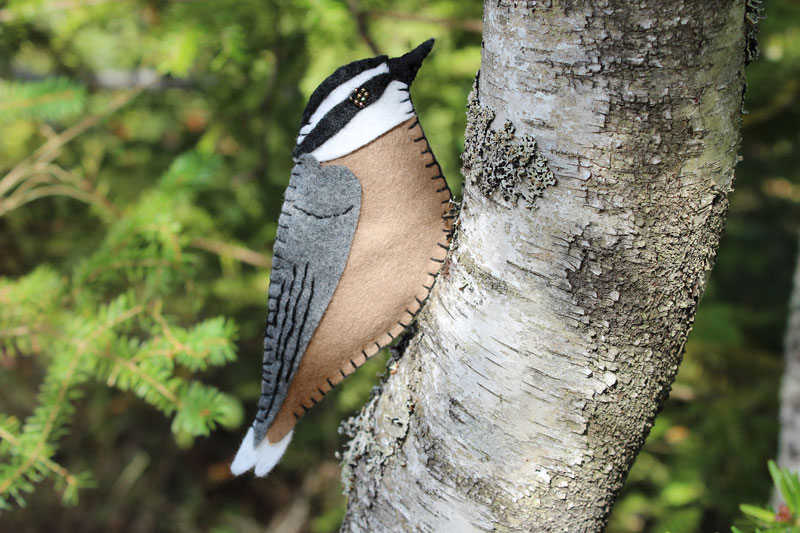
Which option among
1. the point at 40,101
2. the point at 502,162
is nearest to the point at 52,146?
the point at 40,101

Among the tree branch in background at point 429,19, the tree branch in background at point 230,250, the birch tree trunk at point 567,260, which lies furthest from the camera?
the tree branch in background at point 230,250

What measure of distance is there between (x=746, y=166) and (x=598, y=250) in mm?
1961

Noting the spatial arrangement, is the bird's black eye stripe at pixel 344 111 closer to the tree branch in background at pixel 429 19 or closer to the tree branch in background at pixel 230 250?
the tree branch in background at pixel 429 19

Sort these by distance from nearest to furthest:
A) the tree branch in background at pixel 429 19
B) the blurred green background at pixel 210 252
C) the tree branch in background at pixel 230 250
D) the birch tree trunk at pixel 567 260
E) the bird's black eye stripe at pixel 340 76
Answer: the birch tree trunk at pixel 567 260 → the bird's black eye stripe at pixel 340 76 → the blurred green background at pixel 210 252 → the tree branch in background at pixel 429 19 → the tree branch in background at pixel 230 250

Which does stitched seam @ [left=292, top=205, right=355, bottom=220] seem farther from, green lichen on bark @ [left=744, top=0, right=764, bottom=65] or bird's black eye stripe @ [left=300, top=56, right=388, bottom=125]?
green lichen on bark @ [left=744, top=0, right=764, bottom=65]

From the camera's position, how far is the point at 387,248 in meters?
0.72

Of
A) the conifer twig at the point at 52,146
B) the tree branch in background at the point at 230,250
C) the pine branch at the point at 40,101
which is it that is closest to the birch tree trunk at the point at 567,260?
the tree branch in background at the point at 230,250

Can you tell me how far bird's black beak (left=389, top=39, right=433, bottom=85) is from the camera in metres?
0.72

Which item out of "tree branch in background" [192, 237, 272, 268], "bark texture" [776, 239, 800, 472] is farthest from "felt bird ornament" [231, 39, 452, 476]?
"bark texture" [776, 239, 800, 472]

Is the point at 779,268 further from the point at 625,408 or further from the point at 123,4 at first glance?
the point at 123,4

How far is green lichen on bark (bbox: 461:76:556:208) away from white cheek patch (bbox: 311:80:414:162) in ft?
0.37

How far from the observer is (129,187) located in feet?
6.05

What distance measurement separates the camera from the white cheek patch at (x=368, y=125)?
0.71 m

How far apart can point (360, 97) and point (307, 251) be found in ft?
0.66
